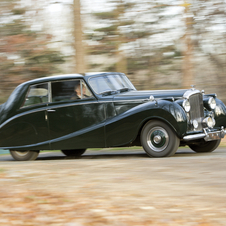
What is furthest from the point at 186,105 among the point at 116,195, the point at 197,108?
the point at 116,195

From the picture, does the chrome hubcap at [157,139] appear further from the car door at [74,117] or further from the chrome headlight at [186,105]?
the car door at [74,117]

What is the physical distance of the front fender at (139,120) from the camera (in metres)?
7.50

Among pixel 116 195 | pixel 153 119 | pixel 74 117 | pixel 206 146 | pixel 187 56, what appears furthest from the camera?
pixel 187 56

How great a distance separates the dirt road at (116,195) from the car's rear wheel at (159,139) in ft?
3.77

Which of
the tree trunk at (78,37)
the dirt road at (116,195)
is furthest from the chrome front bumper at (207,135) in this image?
the tree trunk at (78,37)

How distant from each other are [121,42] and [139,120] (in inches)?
383

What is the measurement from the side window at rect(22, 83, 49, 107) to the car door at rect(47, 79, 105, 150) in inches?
7.9

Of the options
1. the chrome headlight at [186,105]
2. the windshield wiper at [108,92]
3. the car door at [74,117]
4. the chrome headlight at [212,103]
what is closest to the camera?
the chrome headlight at [186,105]

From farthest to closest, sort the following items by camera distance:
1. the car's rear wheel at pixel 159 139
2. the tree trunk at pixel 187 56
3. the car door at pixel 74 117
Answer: the tree trunk at pixel 187 56 → the car door at pixel 74 117 → the car's rear wheel at pixel 159 139

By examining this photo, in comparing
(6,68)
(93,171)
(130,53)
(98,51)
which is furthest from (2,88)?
(93,171)

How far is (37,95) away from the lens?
884 cm

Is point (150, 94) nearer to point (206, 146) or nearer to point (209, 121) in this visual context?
point (209, 121)

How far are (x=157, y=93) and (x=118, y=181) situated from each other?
3.41 meters

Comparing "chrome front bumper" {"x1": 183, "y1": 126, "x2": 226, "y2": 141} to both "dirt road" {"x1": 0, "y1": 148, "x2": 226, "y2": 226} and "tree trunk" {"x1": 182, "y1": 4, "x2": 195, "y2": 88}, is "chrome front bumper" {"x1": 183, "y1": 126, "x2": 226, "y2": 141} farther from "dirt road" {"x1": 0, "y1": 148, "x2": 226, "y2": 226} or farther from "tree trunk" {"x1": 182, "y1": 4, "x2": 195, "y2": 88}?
"tree trunk" {"x1": 182, "y1": 4, "x2": 195, "y2": 88}
